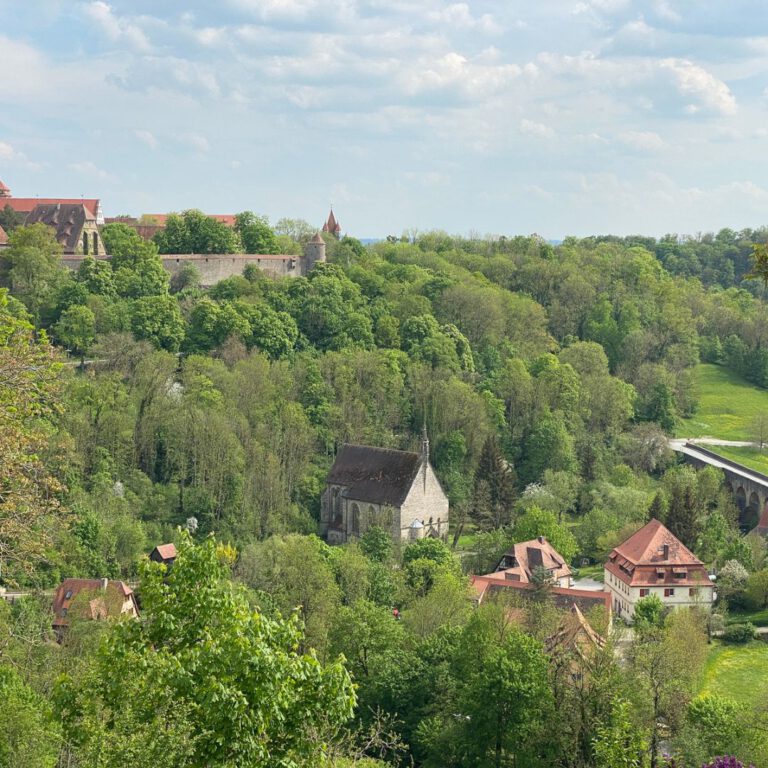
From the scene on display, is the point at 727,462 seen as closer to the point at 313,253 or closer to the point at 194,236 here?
the point at 313,253

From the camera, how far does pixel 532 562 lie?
142ft

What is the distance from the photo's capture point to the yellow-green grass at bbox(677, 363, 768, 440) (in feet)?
234

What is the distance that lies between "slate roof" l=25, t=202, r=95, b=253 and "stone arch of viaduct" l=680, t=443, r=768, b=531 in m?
38.1

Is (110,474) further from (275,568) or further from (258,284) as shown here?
(258,284)

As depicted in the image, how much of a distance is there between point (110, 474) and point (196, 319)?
14.8 m

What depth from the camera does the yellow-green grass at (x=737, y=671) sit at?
113 feet

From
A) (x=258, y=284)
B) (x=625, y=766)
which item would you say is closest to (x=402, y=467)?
(x=258, y=284)

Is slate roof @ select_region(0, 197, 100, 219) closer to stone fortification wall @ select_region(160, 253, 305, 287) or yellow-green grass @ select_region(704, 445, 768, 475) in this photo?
stone fortification wall @ select_region(160, 253, 305, 287)

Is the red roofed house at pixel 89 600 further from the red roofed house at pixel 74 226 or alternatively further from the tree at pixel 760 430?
the tree at pixel 760 430

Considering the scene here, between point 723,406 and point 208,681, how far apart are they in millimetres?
69469

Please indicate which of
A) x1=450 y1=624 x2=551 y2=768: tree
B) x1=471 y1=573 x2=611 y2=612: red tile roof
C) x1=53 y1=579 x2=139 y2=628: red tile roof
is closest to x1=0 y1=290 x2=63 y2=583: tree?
x1=450 y1=624 x2=551 y2=768: tree

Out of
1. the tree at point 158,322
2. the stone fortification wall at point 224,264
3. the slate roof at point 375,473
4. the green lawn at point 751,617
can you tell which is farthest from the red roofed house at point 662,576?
the stone fortification wall at point 224,264

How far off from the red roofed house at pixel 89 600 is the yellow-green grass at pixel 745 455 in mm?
39982

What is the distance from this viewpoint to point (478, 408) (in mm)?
59250
